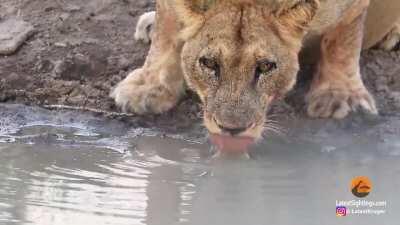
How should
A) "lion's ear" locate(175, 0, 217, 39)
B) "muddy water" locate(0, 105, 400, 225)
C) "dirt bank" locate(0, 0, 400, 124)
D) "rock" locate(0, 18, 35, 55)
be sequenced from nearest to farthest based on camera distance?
"muddy water" locate(0, 105, 400, 225), "lion's ear" locate(175, 0, 217, 39), "dirt bank" locate(0, 0, 400, 124), "rock" locate(0, 18, 35, 55)

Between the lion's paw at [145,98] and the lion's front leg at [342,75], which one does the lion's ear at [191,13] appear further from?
the lion's front leg at [342,75]

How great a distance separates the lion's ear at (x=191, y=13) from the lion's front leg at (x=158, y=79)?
0.61 meters

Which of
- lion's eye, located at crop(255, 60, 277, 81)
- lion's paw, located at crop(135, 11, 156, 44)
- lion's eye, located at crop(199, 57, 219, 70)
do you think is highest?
lion's eye, located at crop(199, 57, 219, 70)

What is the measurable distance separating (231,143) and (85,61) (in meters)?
1.76

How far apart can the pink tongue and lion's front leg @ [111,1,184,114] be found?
914 millimetres

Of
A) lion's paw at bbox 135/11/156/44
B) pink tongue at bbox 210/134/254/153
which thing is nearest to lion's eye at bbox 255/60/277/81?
pink tongue at bbox 210/134/254/153

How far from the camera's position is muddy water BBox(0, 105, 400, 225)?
4.57 meters

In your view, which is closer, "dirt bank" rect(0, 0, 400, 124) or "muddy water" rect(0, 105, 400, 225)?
"muddy water" rect(0, 105, 400, 225)

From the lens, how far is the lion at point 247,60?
5.28 m

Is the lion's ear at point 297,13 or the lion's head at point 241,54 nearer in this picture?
the lion's head at point 241,54

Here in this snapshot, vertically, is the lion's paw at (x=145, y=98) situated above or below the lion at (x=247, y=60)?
below

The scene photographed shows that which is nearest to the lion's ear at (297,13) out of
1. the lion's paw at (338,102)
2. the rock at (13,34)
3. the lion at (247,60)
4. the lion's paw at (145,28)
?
the lion at (247,60)

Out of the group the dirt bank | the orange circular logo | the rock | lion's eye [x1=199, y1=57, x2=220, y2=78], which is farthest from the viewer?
the rock

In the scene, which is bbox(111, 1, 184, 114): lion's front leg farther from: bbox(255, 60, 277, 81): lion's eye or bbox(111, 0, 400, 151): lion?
bbox(255, 60, 277, 81): lion's eye
